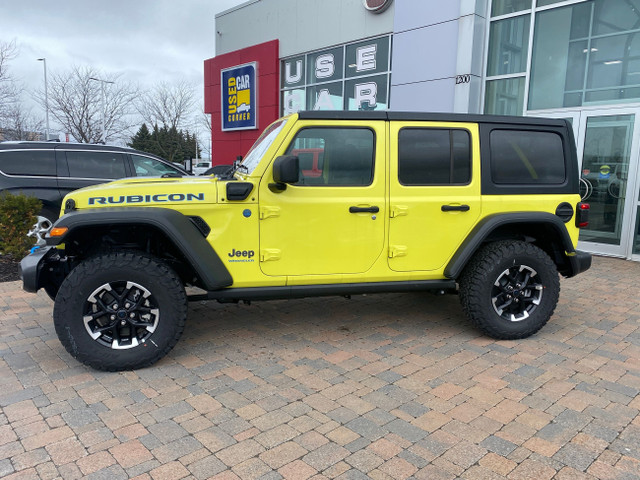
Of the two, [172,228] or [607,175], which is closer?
[172,228]

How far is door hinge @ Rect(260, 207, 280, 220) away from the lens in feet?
11.8

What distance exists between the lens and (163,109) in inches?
1405

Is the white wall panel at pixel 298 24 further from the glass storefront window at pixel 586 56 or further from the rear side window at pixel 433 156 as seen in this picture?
the rear side window at pixel 433 156

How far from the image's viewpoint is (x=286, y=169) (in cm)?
340

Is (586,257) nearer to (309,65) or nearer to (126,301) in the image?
(126,301)

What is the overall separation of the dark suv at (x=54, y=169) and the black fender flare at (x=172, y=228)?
4.45 meters

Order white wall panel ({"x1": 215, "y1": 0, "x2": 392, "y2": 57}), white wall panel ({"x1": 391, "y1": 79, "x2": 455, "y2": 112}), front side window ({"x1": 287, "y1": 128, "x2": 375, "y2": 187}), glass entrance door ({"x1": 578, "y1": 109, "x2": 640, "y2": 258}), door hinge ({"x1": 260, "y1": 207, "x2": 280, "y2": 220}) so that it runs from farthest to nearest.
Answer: white wall panel ({"x1": 215, "y1": 0, "x2": 392, "y2": 57})
white wall panel ({"x1": 391, "y1": 79, "x2": 455, "y2": 112})
glass entrance door ({"x1": 578, "y1": 109, "x2": 640, "y2": 258})
front side window ({"x1": 287, "y1": 128, "x2": 375, "y2": 187})
door hinge ({"x1": 260, "y1": 207, "x2": 280, "y2": 220})

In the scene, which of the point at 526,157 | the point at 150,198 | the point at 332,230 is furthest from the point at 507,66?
the point at 150,198

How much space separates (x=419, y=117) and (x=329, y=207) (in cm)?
110

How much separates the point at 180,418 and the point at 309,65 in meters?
12.5

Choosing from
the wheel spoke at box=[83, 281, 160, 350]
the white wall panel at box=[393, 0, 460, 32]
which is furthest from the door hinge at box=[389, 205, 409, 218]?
the white wall panel at box=[393, 0, 460, 32]

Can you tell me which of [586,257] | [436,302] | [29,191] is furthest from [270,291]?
[29,191]

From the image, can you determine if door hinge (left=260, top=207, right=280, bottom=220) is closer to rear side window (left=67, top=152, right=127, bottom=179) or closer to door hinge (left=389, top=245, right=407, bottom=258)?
door hinge (left=389, top=245, right=407, bottom=258)

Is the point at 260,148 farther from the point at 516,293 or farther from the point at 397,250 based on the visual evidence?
the point at 516,293
